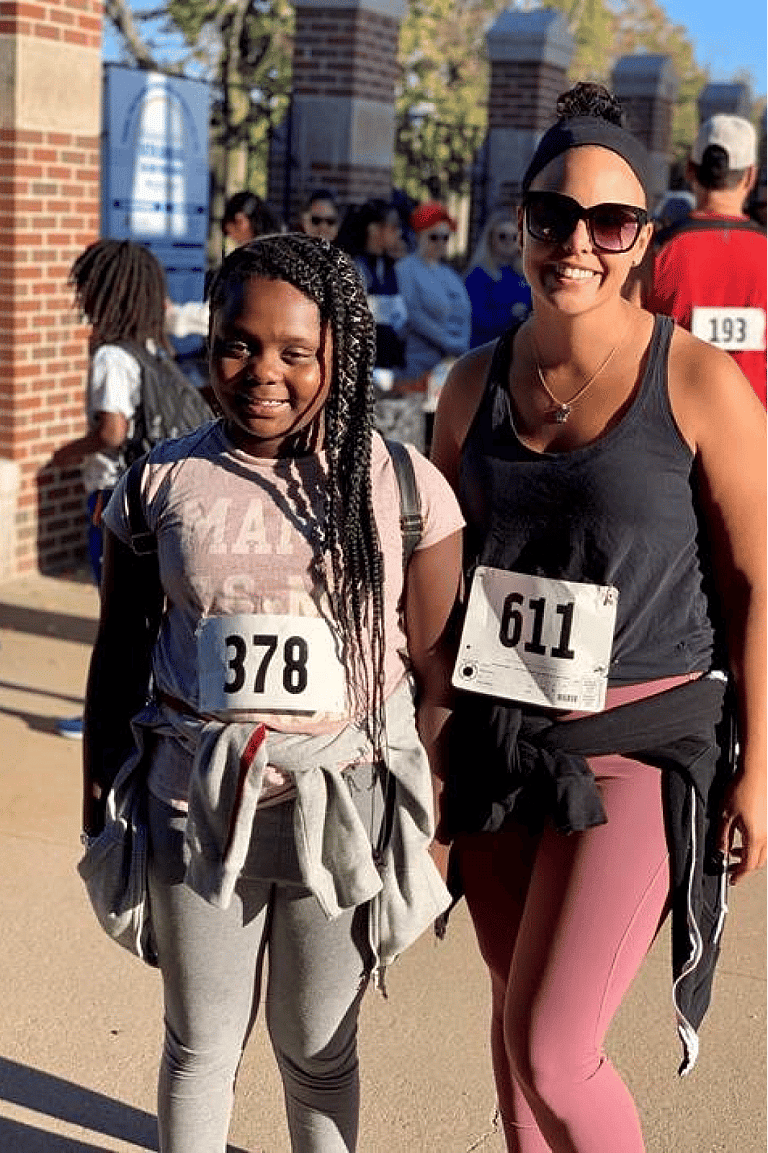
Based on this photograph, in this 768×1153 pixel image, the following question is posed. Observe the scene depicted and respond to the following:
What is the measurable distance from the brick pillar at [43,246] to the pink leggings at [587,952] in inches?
216

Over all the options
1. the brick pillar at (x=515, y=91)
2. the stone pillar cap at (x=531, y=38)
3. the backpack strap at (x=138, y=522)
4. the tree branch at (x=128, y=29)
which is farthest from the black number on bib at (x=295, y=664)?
the tree branch at (x=128, y=29)

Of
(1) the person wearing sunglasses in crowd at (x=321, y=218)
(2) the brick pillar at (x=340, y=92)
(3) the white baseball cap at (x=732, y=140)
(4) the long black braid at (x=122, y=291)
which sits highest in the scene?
(2) the brick pillar at (x=340, y=92)

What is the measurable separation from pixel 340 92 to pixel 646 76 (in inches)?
351

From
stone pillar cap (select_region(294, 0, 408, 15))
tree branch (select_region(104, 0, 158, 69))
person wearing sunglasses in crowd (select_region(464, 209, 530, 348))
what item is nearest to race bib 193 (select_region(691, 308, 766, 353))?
person wearing sunglasses in crowd (select_region(464, 209, 530, 348))

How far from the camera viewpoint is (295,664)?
2.37 m

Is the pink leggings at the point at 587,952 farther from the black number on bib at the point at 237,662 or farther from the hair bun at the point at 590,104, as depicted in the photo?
the hair bun at the point at 590,104

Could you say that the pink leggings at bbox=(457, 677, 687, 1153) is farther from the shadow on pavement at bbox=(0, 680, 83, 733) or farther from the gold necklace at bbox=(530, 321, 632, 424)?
the shadow on pavement at bbox=(0, 680, 83, 733)

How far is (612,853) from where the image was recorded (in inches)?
99.9

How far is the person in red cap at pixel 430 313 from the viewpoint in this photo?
8961mm

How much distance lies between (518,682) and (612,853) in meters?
0.32

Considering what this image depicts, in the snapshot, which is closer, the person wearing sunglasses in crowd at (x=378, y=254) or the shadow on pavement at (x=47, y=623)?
the shadow on pavement at (x=47, y=623)

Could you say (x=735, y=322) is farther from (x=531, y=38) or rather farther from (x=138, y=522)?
(x=531, y=38)

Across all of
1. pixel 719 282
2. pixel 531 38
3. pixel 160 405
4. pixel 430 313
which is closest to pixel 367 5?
pixel 531 38

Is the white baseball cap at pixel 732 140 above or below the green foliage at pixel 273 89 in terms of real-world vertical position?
below
